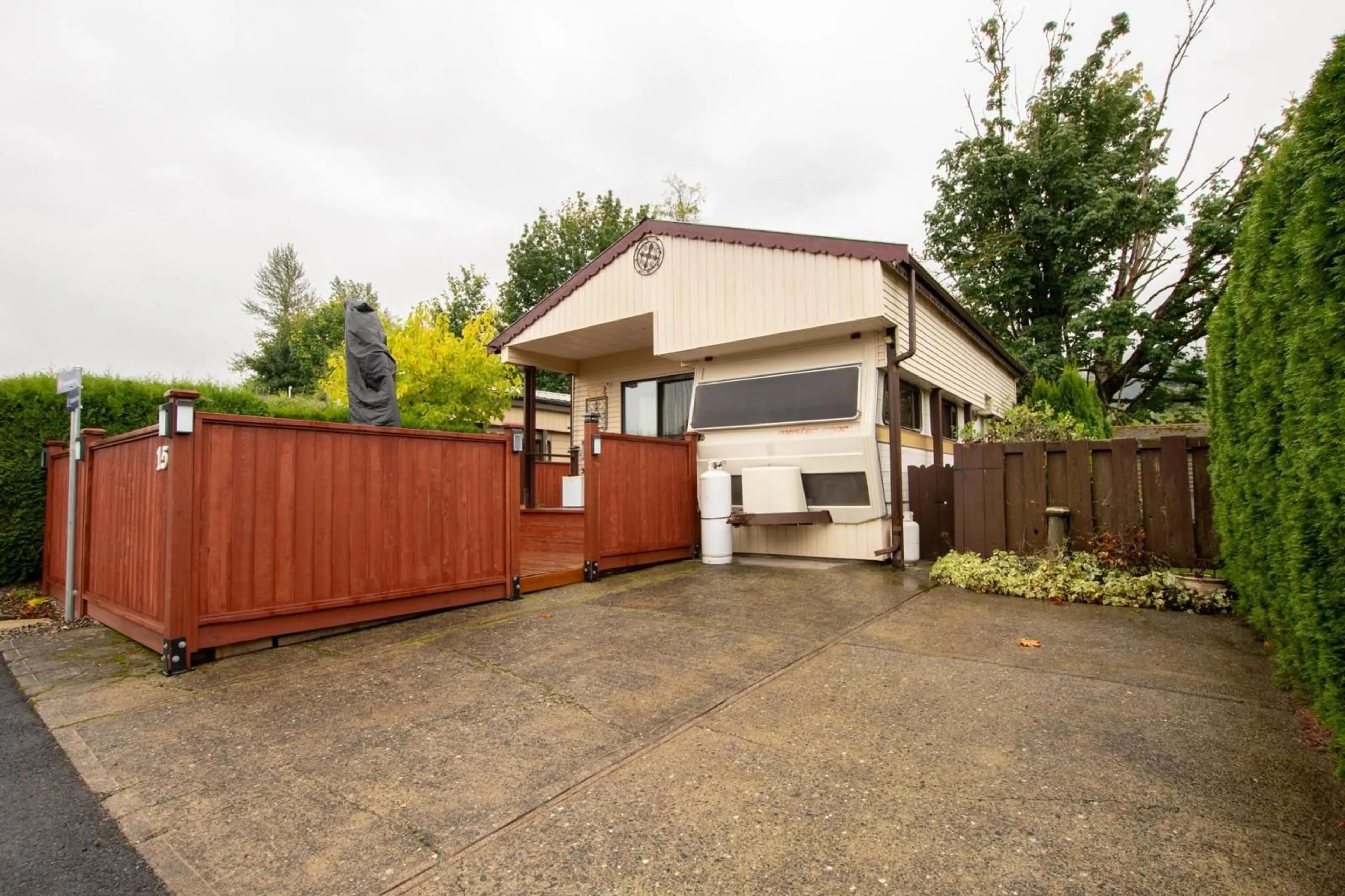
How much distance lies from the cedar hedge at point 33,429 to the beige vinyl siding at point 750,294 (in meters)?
5.58

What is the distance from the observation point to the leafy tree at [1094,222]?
672 inches

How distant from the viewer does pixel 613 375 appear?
10914 mm

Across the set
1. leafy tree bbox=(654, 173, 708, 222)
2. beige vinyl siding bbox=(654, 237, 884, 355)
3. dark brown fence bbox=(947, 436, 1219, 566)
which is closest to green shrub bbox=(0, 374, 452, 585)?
beige vinyl siding bbox=(654, 237, 884, 355)

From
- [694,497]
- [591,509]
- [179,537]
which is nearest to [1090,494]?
[694,497]

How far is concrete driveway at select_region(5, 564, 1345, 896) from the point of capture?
1.58 m

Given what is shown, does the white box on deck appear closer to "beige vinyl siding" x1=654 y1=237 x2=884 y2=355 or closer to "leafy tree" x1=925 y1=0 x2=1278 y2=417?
"beige vinyl siding" x1=654 y1=237 x2=884 y2=355

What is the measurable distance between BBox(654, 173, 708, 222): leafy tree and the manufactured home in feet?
64.4

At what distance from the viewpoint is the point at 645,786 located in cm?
204

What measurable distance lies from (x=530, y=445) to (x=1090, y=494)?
765 centimetres

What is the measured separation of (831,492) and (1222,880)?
623cm

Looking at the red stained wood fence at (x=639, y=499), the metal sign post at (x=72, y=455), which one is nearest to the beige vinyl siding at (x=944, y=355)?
the red stained wood fence at (x=639, y=499)

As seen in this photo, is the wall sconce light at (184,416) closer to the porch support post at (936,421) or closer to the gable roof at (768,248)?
the gable roof at (768,248)

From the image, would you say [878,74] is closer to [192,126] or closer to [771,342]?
[771,342]

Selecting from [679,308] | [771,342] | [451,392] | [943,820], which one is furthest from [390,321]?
[943,820]
